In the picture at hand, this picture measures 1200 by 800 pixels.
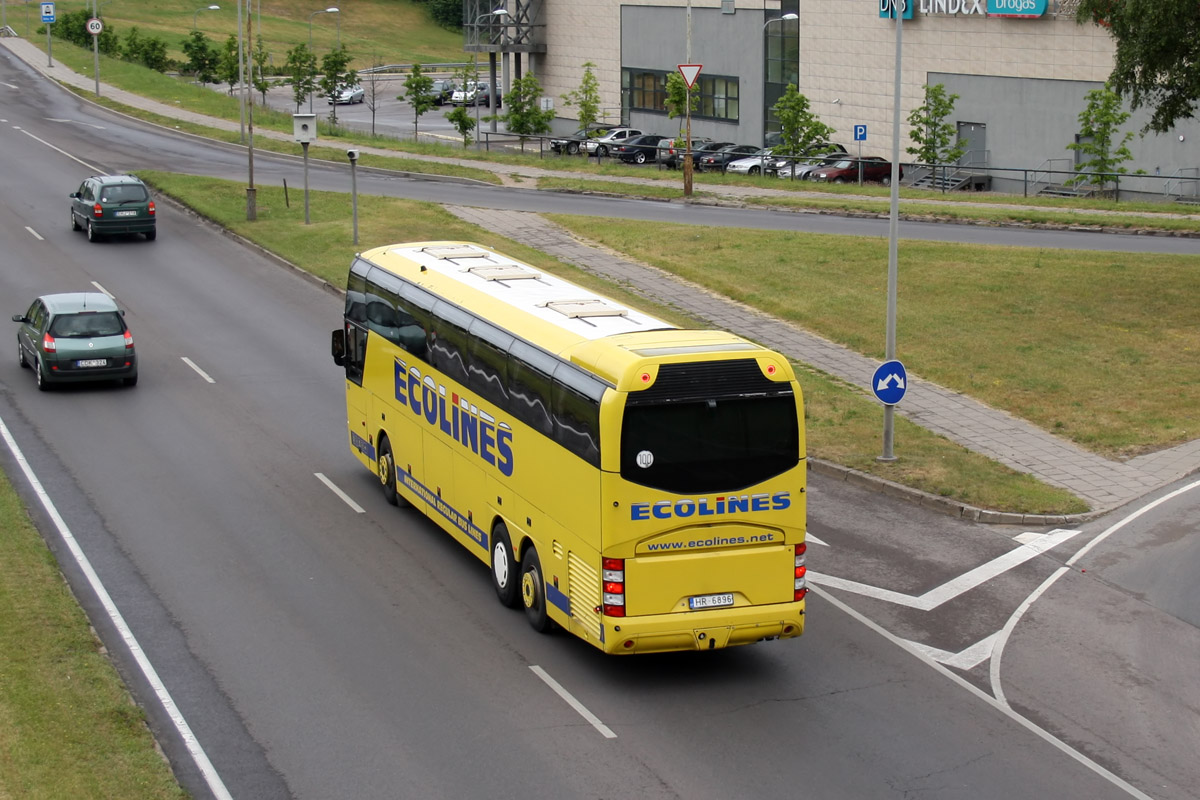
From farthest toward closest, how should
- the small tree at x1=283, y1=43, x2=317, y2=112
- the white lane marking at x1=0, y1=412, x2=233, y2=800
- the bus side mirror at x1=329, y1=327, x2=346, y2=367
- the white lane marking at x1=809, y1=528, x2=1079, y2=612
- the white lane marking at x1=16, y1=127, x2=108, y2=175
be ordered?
1. the small tree at x1=283, y1=43, x2=317, y2=112
2. the white lane marking at x1=16, y1=127, x2=108, y2=175
3. the bus side mirror at x1=329, y1=327, x2=346, y2=367
4. the white lane marking at x1=809, y1=528, x2=1079, y2=612
5. the white lane marking at x1=0, y1=412, x2=233, y2=800

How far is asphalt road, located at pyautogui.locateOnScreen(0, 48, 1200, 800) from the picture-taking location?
12.4 m

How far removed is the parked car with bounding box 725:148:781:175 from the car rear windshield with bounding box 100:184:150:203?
2821cm

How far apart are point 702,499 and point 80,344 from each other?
16962 millimetres

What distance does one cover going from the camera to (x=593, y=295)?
1711 cm

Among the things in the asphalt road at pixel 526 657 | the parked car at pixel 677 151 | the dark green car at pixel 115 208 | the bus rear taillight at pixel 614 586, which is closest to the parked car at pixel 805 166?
the parked car at pixel 677 151

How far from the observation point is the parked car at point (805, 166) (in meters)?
60.3

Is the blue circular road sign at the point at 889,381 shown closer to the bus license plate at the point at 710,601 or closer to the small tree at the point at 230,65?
the bus license plate at the point at 710,601

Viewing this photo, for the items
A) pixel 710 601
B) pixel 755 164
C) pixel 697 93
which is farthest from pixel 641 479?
pixel 697 93

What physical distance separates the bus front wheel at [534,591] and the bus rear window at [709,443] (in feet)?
7.80

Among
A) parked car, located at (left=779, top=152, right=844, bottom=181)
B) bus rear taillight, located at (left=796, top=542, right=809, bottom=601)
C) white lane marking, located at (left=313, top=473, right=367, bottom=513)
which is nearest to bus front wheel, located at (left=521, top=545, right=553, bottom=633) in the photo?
bus rear taillight, located at (left=796, top=542, right=809, bottom=601)

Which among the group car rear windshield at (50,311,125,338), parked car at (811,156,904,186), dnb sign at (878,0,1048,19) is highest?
dnb sign at (878,0,1048,19)

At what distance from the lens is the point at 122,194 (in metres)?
40.9

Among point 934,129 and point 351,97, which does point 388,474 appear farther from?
point 351,97

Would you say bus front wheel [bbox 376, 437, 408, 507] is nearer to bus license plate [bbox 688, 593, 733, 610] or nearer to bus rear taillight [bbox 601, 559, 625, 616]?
bus rear taillight [bbox 601, 559, 625, 616]
